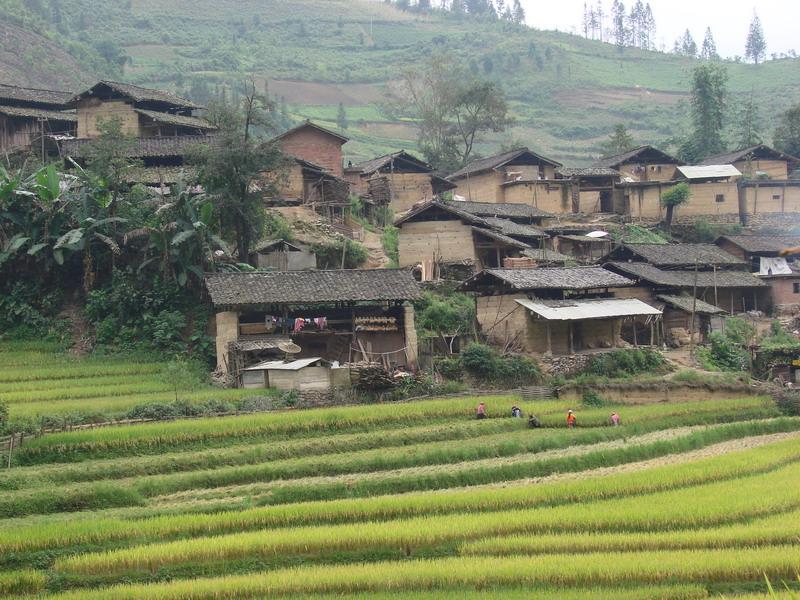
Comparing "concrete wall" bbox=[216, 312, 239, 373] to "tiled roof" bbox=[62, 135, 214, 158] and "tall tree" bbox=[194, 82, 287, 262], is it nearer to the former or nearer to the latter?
"tall tree" bbox=[194, 82, 287, 262]

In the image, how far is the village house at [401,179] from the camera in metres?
49.8

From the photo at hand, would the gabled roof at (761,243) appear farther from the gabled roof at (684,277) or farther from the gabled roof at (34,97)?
the gabled roof at (34,97)

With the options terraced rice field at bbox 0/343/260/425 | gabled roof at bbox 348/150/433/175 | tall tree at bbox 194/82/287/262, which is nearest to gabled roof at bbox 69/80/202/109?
gabled roof at bbox 348/150/433/175

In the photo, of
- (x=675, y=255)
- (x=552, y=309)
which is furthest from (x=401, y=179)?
(x=552, y=309)

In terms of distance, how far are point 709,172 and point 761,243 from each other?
851 centimetres

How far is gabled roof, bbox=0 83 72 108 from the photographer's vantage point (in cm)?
4712

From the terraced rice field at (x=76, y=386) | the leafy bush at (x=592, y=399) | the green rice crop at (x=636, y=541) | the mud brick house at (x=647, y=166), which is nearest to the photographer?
the green rice crop at (x=636, y=541)

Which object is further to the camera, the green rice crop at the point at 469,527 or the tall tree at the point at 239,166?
the tall tree at the point at 239,166

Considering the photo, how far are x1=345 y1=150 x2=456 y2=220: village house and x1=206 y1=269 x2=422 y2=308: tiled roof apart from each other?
54.4ft

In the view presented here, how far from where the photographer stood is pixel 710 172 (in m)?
52.3

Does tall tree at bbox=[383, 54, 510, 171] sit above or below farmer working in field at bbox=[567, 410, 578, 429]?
above

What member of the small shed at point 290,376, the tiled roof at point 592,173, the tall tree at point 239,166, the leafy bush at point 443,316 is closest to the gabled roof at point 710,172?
the tiled roof at point 592,173

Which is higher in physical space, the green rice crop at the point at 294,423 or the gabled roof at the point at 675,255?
the gabled roof at the point at 675,255

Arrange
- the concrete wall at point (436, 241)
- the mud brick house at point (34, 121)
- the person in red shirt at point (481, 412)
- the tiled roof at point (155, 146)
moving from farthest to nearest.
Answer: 1. the mud brick house at point (34, 121)
2. the tiled roof at point (155, 146)
3. the concrete wall at point (436, 241)
4. the person in red shirt at point (481, 412)
